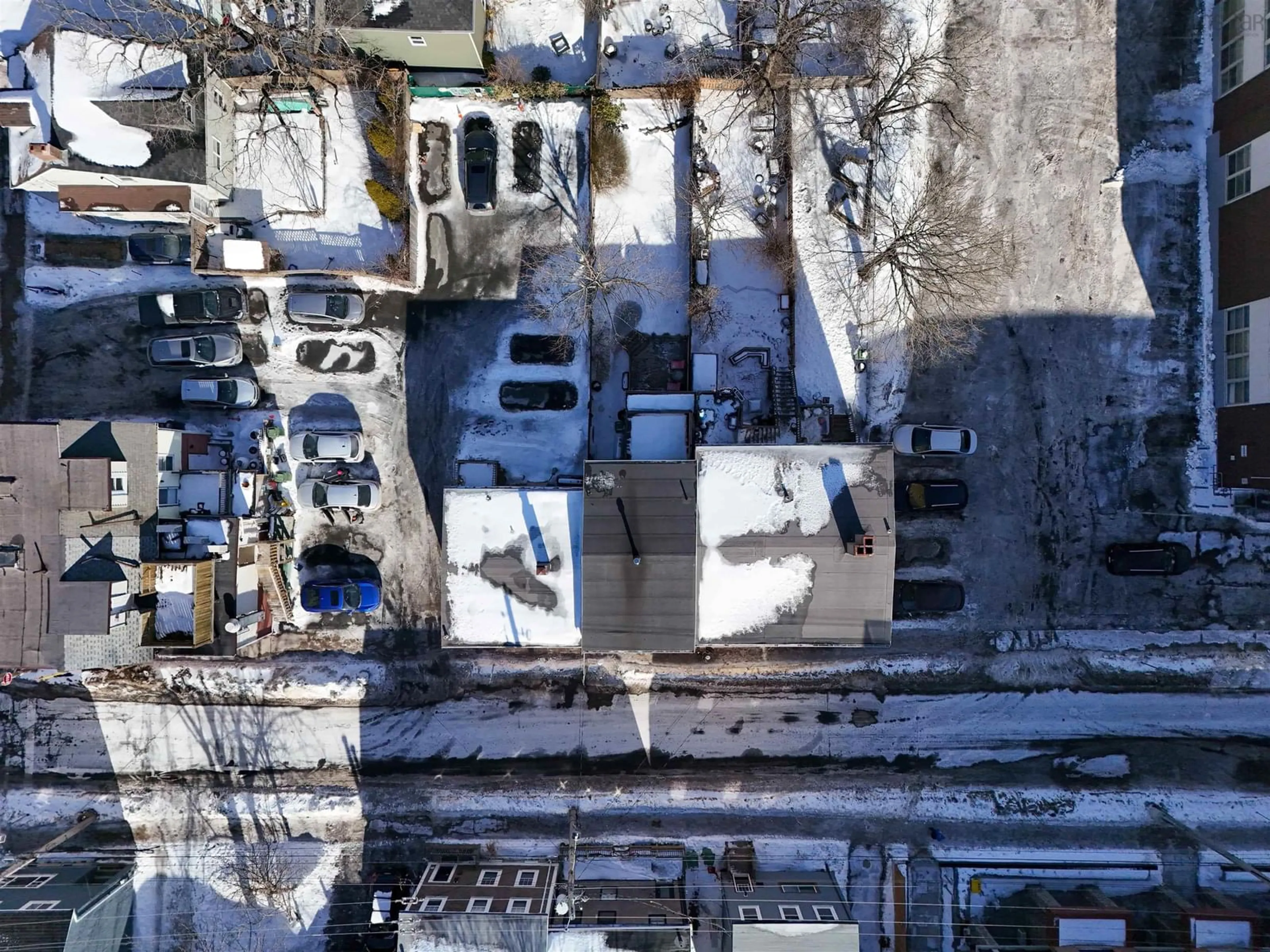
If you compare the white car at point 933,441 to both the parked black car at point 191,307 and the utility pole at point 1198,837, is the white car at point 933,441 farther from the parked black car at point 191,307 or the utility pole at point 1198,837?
the parked black car at point 191,307

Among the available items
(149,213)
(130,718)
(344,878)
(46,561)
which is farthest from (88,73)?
(344,878)

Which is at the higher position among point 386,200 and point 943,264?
point 386,200

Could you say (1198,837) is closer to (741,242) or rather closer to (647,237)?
(741,242)

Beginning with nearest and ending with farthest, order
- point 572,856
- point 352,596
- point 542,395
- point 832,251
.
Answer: point 572,856, point 352,596, point 832,251, point 542,395

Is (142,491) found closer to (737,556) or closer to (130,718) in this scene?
(130,718)

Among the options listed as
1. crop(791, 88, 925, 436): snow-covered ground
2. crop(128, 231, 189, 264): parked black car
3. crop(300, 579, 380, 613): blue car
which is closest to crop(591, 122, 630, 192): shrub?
crop(791, 88, 925, 436): snow-covered ground

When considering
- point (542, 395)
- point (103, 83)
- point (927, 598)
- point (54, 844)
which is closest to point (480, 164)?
point (542, 395)

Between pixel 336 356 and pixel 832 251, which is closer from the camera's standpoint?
pixel 832 251
